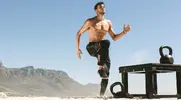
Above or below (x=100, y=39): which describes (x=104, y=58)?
below

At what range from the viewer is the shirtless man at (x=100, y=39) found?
10930 millimetres

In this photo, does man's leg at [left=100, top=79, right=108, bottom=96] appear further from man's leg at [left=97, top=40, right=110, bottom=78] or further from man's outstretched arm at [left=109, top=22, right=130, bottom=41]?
man's outstretched arm at [left=109, top=22, right=130, bottom=41]

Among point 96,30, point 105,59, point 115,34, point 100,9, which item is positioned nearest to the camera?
point 105,59

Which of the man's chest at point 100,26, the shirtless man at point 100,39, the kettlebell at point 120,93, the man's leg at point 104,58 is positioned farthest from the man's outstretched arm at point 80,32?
the kettlebell at point 120,93

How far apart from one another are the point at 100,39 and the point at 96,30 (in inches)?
10.6

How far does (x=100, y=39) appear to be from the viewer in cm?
1122

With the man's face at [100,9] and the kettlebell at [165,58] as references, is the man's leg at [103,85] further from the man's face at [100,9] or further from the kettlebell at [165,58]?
the man's face at [100,9]

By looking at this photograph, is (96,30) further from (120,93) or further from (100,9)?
(120,93)

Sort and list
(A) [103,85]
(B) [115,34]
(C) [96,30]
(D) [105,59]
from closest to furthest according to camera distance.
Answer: (A) [103,85] < (D) [105,59] < (C) [96,30] < (B) [115,34]

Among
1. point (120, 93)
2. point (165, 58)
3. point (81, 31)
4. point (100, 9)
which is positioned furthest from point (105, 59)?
point (165, 58)

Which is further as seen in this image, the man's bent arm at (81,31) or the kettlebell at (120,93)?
the man's bent arm at (81,31)

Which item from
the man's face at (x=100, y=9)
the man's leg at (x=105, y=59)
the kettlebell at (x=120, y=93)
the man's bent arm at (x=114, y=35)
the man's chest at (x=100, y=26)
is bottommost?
the kettlebell at (x=120, y=93)

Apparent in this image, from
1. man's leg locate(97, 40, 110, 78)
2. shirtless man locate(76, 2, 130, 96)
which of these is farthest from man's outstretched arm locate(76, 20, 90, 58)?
man's leg locate(97, 40, 110, 78)

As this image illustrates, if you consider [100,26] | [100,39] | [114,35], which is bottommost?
[100,39]
